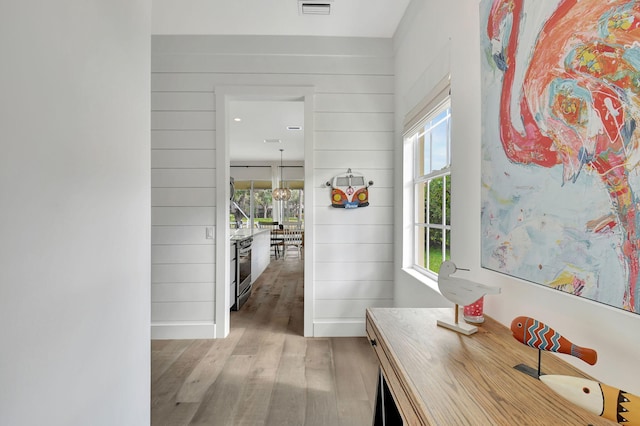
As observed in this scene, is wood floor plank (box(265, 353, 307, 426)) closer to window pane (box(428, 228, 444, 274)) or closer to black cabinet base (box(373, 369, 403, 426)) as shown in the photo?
black cabinet base (box(373, 369, 403, 426))

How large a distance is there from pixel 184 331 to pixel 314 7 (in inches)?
121

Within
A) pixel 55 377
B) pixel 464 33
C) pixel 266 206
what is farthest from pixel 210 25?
pixel 266 206

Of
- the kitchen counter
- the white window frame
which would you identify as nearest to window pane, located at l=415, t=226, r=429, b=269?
the white window frame

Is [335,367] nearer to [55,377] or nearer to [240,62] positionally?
[55,377]

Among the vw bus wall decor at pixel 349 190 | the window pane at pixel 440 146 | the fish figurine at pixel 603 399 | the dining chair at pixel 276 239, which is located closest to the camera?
the fish figurine at pixel 603 399

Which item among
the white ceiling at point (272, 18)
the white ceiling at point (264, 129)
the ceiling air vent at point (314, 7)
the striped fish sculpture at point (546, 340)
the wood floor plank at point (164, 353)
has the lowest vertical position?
the wood floor plank at point (164, 353)

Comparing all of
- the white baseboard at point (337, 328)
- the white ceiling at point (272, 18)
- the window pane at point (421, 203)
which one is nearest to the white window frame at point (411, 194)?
the window pane at point (421, 203)

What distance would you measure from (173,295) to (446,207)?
255 centimetres

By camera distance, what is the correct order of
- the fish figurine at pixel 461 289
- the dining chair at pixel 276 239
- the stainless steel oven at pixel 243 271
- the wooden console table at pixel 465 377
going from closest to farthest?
the wooden console table at pixel 465 377 → the fish figurine at pixel 461 289 → the stainless steel oven at pixel 243 271 → the dining chair at pixel 276 239

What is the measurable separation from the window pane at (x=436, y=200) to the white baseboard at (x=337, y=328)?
1312 millimetres

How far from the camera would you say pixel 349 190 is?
298 cm

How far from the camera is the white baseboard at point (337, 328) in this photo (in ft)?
9.93

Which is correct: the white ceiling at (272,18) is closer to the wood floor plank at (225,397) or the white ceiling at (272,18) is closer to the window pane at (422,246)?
the window pane at (422,246)

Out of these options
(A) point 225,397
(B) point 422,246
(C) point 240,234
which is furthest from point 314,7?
(C) point 240,234
